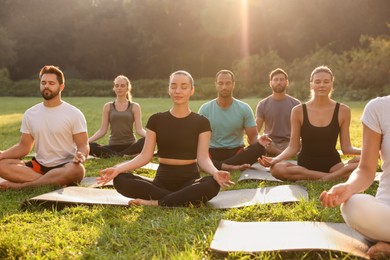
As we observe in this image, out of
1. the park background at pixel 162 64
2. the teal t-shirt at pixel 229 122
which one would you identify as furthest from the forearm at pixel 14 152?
the teal t-shirt at pixel 229 122

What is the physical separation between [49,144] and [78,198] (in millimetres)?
1061

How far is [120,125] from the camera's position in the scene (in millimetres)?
7895

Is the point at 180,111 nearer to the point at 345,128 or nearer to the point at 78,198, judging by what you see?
the point at 78,198

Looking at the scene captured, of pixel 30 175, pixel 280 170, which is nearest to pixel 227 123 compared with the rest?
pixel 280 170

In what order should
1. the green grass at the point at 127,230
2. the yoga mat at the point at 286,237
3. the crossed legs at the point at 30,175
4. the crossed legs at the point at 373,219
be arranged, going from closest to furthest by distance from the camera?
the crossed legs at the point at 373,219, the yoga mat at the point at 286,237, the green grass at the point at 127,230, the crossed legs at the point at 30,175

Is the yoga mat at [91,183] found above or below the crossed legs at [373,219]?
below

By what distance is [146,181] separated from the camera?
4383 millimetres

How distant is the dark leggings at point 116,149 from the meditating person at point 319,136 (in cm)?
284

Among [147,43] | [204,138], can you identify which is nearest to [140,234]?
[204,138]

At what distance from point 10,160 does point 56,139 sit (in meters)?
0.54

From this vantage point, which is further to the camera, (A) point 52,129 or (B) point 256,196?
(A) point 52,129

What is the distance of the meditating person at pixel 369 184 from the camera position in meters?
2.75

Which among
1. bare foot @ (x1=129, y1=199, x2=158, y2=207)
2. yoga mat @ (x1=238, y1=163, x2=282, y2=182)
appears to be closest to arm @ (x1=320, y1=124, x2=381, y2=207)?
bare foot @ (x1=129, y1=199, x2=158, y2=207)

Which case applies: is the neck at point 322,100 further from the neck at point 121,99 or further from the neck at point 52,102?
the neck at point 121,99
